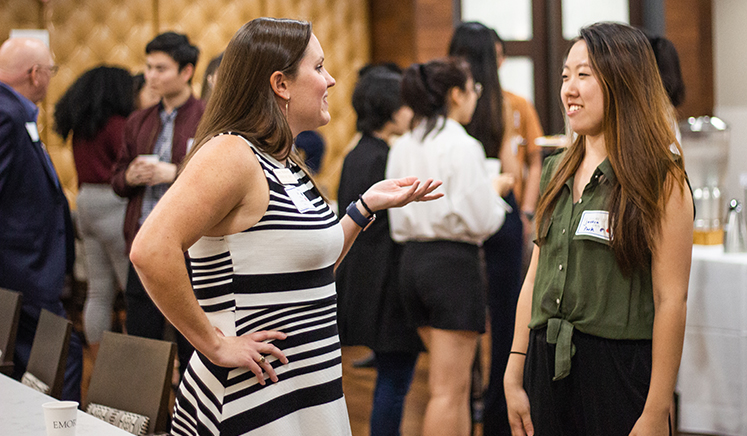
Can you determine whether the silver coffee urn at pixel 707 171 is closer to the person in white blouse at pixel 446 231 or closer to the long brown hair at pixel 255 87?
the person in white blouse at pixel 446 231

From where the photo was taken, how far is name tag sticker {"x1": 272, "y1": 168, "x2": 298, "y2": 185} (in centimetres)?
146

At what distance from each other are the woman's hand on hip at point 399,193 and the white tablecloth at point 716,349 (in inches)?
76.0

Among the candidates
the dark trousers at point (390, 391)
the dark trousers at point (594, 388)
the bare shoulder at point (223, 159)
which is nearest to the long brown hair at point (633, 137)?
the dark trousers at point (594, 388)

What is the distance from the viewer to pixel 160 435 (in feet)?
5.70

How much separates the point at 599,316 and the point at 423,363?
3.05 metres

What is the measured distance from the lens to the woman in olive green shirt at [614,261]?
1598mm

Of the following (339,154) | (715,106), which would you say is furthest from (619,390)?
(715,106)

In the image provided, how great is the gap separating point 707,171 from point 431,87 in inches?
61.8

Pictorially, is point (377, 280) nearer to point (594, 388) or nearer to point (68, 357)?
point (68, 357)

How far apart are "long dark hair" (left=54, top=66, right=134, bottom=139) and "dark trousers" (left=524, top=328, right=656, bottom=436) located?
9.91ft

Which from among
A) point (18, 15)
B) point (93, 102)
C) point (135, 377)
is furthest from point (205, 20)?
point (135, 377)

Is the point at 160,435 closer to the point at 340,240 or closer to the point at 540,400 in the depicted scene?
the point at 340,240

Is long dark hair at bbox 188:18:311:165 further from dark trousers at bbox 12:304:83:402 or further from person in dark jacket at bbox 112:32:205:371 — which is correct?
dark trousers at bbox 12:304:83:402

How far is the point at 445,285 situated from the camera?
266 centimetres
